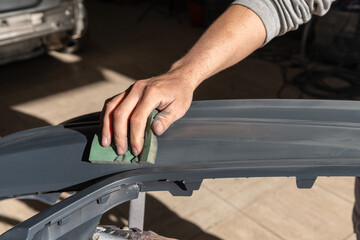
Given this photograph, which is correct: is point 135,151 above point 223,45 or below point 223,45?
below

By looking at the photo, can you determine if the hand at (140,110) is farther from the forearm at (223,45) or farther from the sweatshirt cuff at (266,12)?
the sweatshirt cuff at (266,12)

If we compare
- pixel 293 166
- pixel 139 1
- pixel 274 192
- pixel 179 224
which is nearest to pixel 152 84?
pixel 293 166

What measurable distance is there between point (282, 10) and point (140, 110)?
520 millimetres

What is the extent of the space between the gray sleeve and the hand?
0.32 meters

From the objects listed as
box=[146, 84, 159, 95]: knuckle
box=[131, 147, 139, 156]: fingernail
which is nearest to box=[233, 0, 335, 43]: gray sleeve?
box=[146, 84, 159, 95]: knuckle

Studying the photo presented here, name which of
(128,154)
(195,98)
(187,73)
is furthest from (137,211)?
(195,98)

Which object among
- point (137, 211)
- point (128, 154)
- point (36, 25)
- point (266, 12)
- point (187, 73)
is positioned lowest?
point (36, 25)

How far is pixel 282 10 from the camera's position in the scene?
1.15 meters

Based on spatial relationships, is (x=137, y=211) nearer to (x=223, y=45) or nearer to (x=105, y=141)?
(x=105, y=141)

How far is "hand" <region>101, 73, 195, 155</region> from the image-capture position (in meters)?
0.88

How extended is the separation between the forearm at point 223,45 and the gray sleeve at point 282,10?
0.6 inches

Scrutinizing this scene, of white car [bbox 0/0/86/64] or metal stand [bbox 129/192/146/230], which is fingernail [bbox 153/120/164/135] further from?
white car [bbox 0/0/86/64]

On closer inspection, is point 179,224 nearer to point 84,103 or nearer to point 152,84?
point 152,84

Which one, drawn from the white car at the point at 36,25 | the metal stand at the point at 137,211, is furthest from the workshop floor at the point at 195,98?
the metal stand at the point at 137,211
